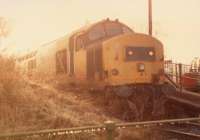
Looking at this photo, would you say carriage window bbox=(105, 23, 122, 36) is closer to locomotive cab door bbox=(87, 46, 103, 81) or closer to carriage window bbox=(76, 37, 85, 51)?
carriage window bbox=(76, 37, 85, 51)

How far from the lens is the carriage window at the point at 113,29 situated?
1628 centimetres

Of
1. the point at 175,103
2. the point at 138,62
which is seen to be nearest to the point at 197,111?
the point at 175,103

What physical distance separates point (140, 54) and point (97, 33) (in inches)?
83.1

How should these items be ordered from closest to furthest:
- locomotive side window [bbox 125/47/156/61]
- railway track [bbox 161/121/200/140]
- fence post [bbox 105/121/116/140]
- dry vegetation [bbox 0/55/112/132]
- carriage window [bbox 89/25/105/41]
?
fence post [bbox 105/121/116/140] → dry vegetation [bbox 0/55/112/132] → railway track [bbox 161/121/200/140] → locomotive side window [bbox 125/47/156/61] → carriage window [bbox 89/25/105/41]

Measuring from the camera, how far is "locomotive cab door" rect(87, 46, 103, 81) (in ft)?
49.2

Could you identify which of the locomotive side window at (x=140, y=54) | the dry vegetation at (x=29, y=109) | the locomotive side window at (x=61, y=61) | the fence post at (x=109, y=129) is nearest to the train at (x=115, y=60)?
the locomotive side window at (x=140, y=54)

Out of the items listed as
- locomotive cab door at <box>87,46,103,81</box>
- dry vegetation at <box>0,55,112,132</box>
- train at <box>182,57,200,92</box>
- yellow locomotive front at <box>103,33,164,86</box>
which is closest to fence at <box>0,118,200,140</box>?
dry vegetation at <box>0,55,112,132</box>

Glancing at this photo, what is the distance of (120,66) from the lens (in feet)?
47.6

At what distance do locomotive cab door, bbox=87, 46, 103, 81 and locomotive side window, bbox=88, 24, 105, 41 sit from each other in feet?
2.54

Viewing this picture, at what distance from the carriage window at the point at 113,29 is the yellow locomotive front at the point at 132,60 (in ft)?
5.31

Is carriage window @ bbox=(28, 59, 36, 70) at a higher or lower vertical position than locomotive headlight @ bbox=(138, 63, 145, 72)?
higher

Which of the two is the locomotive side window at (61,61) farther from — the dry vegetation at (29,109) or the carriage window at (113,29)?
the dry vegetation at (29,109)

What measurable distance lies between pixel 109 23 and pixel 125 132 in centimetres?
617

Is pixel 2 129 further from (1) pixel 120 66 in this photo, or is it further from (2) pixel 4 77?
(1) pixel 120 66
